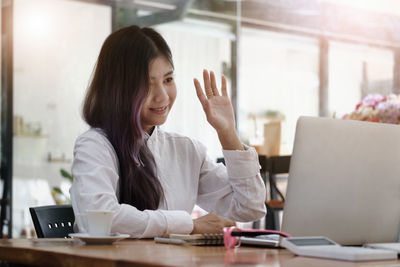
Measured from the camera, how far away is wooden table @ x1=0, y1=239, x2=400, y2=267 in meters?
1.17

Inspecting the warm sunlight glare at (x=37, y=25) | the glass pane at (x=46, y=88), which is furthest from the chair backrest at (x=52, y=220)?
the warm sunlight glare at (x=37, y=25)

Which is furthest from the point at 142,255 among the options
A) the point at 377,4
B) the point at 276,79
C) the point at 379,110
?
the point at 377,4

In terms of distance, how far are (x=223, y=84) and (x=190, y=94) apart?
4.32 m

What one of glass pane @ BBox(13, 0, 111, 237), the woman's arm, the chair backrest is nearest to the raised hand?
the woman's arm

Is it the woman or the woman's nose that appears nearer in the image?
the woman

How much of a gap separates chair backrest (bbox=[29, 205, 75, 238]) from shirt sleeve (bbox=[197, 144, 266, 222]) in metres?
0.49

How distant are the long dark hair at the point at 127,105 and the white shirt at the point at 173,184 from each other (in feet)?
0.14

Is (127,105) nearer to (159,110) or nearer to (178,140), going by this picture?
(159,110)

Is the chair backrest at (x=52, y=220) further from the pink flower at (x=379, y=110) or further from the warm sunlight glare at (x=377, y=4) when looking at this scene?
the warm sunlight glare at (x=377, y=4)

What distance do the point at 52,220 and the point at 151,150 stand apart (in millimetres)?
397

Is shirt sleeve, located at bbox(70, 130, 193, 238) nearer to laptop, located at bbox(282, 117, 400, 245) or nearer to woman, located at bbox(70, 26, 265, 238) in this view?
woman, located at bbox(70, 26, 265, 238)

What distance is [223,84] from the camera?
82.4 inches

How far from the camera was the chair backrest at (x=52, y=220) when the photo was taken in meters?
1.84

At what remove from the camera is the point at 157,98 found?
83.5 inches
